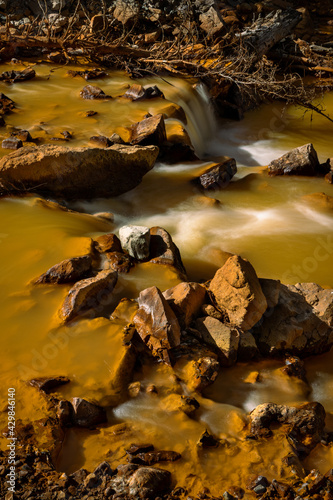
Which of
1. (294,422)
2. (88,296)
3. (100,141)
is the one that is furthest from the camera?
(100,141)

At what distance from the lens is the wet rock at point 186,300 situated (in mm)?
3611

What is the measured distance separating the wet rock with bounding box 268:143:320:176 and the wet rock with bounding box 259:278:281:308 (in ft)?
11.4

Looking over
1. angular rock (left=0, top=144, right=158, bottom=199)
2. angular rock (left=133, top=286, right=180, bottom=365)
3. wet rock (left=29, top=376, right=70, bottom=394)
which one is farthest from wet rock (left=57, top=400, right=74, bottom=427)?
angular rock (left=0, top=144, right=158, bottom=199)

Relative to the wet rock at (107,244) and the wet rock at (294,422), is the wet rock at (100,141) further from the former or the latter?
the wet rock at (294,422)

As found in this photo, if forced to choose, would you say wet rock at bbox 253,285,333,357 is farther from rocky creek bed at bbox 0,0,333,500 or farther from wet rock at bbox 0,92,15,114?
wet rock at bbox 0,92,15,114

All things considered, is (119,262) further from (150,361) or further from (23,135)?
(23,135)

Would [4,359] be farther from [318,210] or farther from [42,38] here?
[42,38]

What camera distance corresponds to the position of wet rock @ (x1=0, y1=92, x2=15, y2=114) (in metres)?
7.36

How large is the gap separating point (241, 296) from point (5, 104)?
542cm

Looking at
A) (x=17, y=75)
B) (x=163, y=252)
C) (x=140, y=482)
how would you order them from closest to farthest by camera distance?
(x=140, y=482), (x=163, y=252), (x=17, y=75)

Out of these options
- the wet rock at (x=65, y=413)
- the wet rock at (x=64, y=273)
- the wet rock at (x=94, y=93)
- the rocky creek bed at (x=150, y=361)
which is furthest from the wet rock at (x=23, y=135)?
the wet rock at (x=65, y=413)

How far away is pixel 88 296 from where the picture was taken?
12.3ft

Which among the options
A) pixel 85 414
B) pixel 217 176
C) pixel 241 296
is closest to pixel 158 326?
pixel 241 296

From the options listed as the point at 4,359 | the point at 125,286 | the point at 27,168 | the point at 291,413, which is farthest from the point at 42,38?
the point at 291,413
